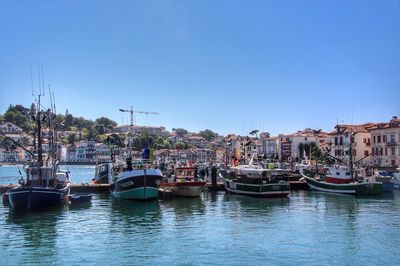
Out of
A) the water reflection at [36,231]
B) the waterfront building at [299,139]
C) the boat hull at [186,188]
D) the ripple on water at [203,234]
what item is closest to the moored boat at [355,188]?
the ripple on water at [203,234]

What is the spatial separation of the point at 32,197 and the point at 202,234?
18098mm

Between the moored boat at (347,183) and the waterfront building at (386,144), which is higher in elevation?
the waterfront building at (386,144)

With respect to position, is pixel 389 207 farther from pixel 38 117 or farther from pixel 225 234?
pixel 38 117

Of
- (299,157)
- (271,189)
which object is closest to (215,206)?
(271,189)

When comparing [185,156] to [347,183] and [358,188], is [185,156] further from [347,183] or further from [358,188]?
[358,188]

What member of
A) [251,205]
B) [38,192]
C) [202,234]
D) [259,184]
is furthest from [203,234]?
[259,184]

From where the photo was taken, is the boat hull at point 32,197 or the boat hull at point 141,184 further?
the boat hull at point 141,184

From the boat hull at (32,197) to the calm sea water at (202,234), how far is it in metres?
1.15

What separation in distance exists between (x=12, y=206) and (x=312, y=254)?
29440 millimetres

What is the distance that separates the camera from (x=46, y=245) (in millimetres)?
28156

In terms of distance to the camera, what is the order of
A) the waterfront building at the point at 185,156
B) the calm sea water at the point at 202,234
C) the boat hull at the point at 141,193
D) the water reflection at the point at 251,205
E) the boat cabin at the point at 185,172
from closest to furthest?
the calm sea water at the point at 202,234, the water reflection at the point at 251,205, the boat hull at the point at 141,193, the boat cabin at the point at 185,172, the waterfront building at the point at 185,156

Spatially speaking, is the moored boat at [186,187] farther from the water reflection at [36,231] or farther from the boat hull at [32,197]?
the boat hull at [32,197]

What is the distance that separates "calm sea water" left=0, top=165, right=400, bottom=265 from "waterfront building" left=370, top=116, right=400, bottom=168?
52.4 m

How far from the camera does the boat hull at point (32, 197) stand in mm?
41469
